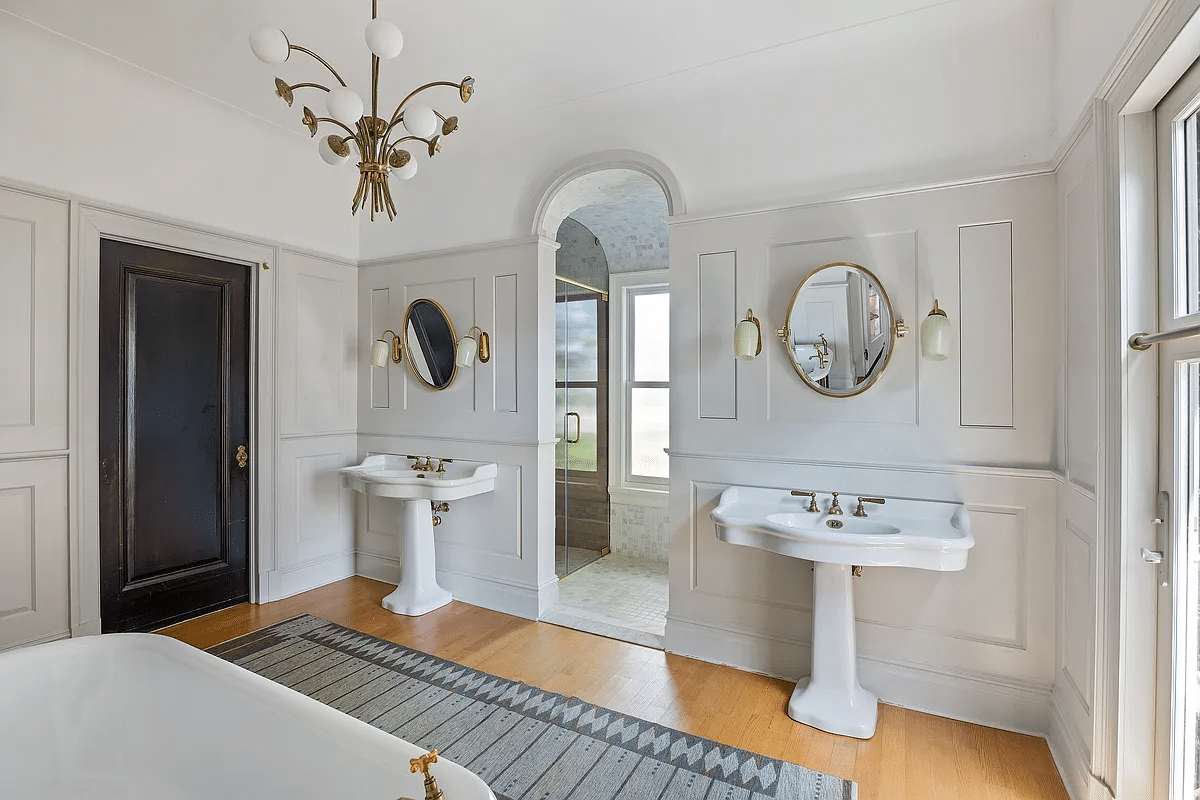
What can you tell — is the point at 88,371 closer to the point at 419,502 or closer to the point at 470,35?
the point at 419,502

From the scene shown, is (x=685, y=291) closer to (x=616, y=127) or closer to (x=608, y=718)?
(x=616, y=127)

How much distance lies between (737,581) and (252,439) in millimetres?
2946

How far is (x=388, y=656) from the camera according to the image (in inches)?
113

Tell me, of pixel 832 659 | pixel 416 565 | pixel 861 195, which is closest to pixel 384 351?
pixel 416 565

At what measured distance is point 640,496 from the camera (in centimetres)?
473

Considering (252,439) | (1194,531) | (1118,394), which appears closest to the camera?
(1194,531)

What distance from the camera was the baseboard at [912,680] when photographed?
227cm

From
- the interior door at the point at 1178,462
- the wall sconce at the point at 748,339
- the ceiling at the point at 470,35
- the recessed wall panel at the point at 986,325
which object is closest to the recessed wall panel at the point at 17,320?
the ceiling at the point at 470,35

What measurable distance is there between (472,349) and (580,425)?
4.26ft

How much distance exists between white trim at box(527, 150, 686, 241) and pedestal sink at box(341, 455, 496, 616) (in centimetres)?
149

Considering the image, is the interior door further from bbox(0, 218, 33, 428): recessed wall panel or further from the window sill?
bbox(0, 218, 33, 428): recessed wall panel

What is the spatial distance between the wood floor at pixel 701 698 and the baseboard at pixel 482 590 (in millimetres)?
60

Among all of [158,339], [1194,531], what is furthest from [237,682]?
[1194,531]

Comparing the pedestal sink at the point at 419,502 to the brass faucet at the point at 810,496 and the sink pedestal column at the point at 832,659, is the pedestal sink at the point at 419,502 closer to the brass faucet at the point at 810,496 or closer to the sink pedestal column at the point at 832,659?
the brass faucet at the point at 810,496
